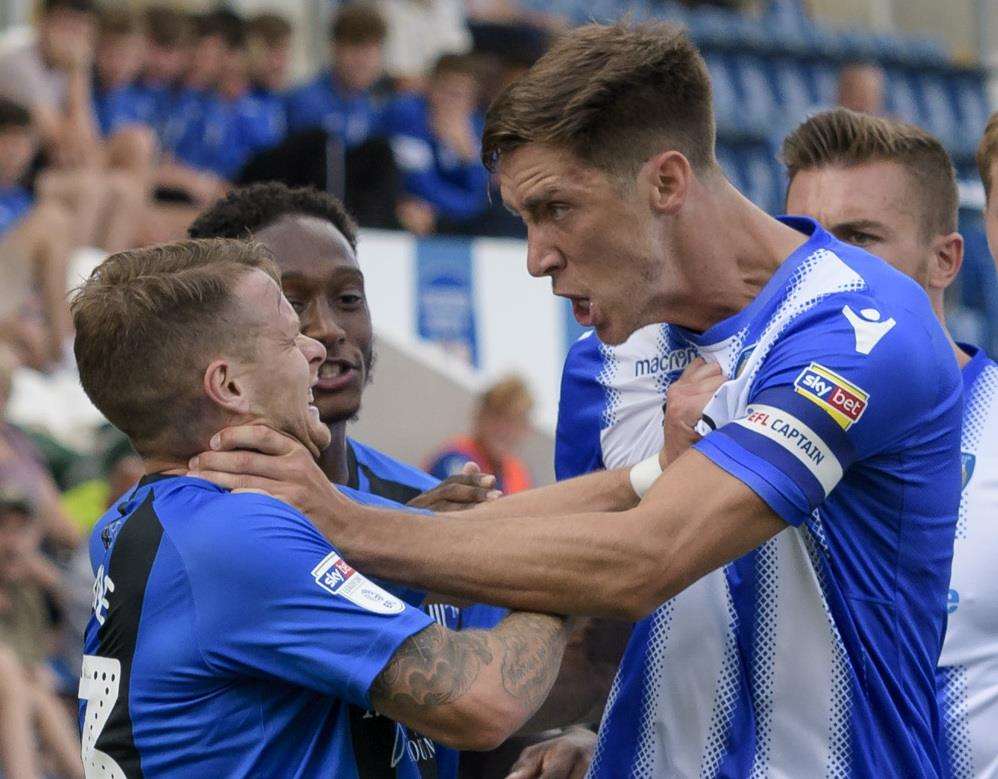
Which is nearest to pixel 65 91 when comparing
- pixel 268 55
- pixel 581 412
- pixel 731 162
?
pixel 268 55

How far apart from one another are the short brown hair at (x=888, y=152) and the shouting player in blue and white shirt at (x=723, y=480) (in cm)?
99

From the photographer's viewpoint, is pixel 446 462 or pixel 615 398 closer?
pixel 615 398

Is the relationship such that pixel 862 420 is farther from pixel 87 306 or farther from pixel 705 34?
pixel 705 34

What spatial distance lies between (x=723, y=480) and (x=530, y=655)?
429 mm

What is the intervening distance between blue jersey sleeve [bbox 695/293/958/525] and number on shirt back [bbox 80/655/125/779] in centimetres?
104

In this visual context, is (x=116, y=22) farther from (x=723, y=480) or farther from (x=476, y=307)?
(x=723, y=480)

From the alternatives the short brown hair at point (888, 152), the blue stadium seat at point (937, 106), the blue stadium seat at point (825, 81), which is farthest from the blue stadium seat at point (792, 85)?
the short brown hair at point (888, 152)

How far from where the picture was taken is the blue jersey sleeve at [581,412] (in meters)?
3.48

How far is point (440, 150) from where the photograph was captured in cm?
1125

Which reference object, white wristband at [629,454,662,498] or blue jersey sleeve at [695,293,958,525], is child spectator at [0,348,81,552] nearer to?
white wristband at [629,454,662,498]

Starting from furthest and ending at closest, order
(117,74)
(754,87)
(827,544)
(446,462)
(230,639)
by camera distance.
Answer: (754,87) → (117,74) → (446,462) → (827,544) → (230,639)

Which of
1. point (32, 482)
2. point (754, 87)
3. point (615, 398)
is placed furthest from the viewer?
point (754, 87)

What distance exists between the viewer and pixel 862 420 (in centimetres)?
272

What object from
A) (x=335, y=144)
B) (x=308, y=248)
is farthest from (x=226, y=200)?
(x=335, y=144)
